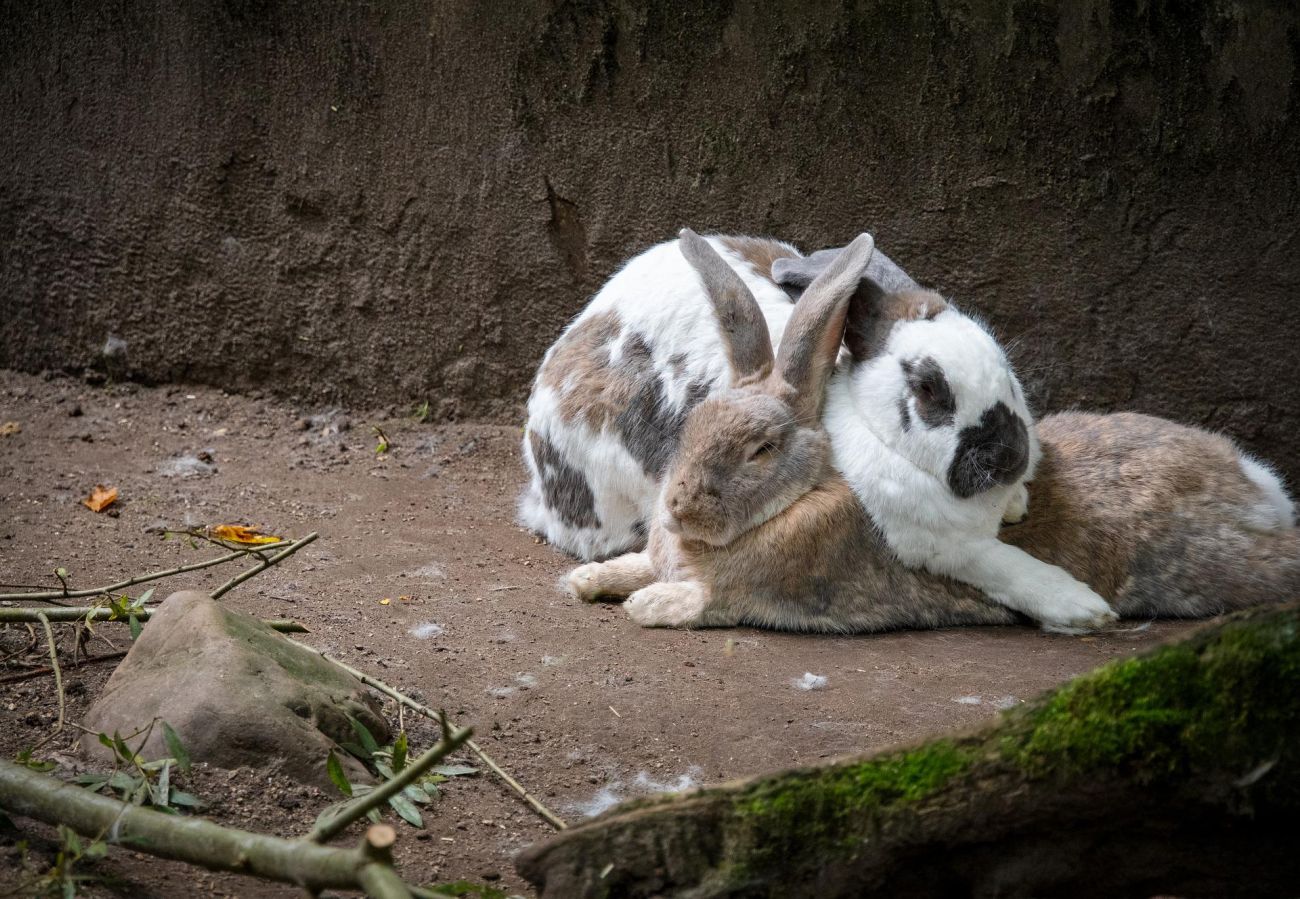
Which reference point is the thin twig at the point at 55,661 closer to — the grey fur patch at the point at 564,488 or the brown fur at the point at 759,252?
the grey fur patch at the point at 564,488

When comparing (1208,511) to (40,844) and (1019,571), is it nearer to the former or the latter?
(1019,571)

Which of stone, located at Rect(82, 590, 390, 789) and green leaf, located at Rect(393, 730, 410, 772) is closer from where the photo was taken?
stone, located at Rect(82, 590, 390, 789)

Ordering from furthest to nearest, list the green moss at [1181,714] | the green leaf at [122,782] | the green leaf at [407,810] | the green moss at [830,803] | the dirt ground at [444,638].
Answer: the dirt ground at [444,638] < the green leaf at [407,810] < the green leaf at [122,782] < the green moss at [830,803] < the green moss at [1181,714]

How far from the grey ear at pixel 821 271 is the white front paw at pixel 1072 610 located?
3.86 ft

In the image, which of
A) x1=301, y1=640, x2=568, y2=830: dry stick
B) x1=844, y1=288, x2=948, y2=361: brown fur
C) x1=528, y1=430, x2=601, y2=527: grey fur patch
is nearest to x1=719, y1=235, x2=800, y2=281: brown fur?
x1=844, y1=288, x2=948, y2=361: brown fur

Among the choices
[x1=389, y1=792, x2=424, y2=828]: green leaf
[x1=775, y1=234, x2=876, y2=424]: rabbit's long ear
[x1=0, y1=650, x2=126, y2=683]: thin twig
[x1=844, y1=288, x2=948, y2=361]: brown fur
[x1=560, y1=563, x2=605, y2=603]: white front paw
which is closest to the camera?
[x1=389, y1=792, x2=424, y2=828]: green leaf

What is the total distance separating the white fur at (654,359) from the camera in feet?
15.2

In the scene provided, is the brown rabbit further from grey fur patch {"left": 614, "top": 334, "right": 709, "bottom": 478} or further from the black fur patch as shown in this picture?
the black fur patch

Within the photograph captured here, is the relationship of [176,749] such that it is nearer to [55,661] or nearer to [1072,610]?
[55,661]

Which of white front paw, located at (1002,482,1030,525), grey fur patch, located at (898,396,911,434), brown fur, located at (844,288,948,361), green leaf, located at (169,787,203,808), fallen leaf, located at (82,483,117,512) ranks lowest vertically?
fallen leaf, located at (82,483,117,512)

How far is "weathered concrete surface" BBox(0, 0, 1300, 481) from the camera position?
5102mm

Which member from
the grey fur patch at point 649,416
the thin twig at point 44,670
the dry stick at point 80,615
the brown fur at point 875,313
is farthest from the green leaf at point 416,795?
the brown fur at point 875,313

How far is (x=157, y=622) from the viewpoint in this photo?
3281 millimetres

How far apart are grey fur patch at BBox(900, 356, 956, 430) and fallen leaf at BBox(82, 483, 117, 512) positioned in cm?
310
